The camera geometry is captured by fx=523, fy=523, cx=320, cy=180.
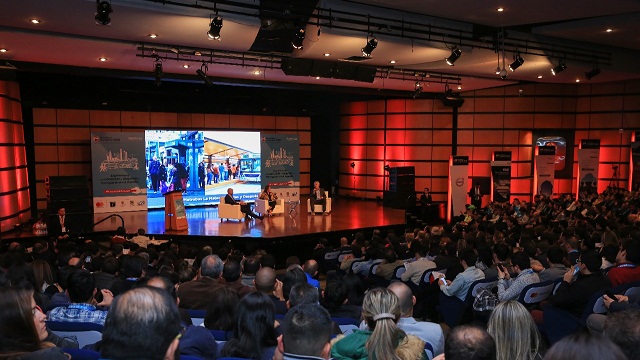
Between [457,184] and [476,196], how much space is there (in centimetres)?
74

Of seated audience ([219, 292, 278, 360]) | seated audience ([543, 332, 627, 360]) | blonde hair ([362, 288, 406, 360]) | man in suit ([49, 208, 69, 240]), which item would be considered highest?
seated audience ([543, 332, 627, 360])

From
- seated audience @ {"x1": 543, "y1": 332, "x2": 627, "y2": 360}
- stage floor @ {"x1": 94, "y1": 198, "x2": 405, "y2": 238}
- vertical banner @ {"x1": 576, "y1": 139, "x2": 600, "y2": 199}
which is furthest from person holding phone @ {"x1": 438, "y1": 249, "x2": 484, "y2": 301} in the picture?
vertical banner @ {"x1": 576, "y1": 139, "x2": 600, "y2": 199}

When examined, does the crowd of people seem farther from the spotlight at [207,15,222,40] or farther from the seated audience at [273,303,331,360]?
the spotlight at [207,15,222,40]

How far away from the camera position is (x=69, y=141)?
625 inches

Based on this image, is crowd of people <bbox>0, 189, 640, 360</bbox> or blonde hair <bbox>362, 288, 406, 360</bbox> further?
blonde hair <bbox>362, 288, 406, 360</bbox>

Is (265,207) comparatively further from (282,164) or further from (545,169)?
(545,169)

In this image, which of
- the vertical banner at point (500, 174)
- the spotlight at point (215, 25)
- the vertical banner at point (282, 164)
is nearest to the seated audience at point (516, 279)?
the spotlight at point (215, 25)

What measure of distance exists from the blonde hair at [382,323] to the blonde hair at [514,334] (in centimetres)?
50

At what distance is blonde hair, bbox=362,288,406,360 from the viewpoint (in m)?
2.46

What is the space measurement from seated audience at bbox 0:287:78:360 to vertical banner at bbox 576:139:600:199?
1809 cm

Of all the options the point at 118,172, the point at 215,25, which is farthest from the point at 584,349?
the point at 118,172

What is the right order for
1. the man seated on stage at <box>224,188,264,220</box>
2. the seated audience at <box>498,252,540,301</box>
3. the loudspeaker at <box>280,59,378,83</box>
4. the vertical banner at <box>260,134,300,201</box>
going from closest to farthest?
the seated audience at <box>498,252,540,301</box>, the loudspeaker at <box>280,59,378,83</box>, the man seated on stage at <box>224,188,264,220</box>, the vertical banner at <box>260,134,300,201</box>

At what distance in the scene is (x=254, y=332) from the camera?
9.73 feet

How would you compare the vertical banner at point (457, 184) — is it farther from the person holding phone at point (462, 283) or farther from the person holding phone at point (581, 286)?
the person holding phone at point (581, 286)
